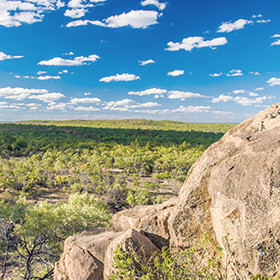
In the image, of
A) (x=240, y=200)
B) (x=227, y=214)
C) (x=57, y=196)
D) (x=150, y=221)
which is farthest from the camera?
(x=57, y=196)

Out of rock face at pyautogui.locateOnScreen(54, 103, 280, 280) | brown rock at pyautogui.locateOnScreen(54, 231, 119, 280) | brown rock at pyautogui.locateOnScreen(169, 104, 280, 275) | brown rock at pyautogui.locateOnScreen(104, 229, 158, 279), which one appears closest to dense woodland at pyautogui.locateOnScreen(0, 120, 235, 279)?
brown rock at pyautogui.locateOnScreen(54, 231, 119, 280)

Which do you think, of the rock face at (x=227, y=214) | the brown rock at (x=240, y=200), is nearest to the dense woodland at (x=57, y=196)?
the rock face at (x=227, y=214)

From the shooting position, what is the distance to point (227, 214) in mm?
7344

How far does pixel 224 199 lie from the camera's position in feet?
24.7

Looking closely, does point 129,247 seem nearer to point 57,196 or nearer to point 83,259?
point 83,259

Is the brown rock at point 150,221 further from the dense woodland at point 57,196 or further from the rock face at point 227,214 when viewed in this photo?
the dense woodland at point 57,196

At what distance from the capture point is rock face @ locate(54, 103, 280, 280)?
21.5 feet

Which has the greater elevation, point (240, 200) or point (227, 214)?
point (240, 200)

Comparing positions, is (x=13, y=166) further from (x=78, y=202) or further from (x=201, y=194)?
(x=201, y=194)

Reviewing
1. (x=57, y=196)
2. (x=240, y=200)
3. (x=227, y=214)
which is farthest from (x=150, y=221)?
(x=57, y=196)

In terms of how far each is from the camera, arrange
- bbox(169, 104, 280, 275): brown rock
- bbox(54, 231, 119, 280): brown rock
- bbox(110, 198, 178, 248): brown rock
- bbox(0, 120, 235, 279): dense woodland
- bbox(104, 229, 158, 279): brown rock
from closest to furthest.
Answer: bbox(169, 104, 280, 275): brown rock, bbox(104, 229, 158, 279): brown rock, bbox(54, 231, 119, 280): brown rock, bbox(110, 198, 178, 248): brown rock, bbox(0, 120, 235, 279): dense woodland

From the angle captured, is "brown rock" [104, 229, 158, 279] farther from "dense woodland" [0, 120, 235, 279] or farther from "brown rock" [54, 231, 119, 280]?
"dense woodland" [0, 120, 235, 279]

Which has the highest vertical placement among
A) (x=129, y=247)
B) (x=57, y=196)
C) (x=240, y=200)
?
(x=240, y=200)

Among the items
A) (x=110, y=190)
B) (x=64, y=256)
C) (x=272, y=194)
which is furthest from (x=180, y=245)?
(x=110, y=190)
